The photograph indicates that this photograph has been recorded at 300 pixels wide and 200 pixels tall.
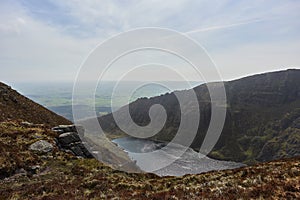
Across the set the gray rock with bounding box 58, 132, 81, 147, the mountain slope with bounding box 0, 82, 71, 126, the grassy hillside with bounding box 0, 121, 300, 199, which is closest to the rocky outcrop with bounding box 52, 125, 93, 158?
the gray rock with bounding box 58, 132, 81, 147

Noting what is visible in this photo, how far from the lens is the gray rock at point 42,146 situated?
25987mm

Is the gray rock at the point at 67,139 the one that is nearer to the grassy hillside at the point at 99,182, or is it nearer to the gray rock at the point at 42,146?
the gray rock at the point at 42,146

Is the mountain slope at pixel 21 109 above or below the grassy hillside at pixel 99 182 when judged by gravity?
above

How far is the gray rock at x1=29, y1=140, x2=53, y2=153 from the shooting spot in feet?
85.3

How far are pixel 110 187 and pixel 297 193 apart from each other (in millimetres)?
12953

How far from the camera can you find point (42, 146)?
26.7 m

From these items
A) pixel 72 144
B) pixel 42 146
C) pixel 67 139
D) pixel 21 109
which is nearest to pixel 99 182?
pixel 42 146

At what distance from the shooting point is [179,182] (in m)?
19.8

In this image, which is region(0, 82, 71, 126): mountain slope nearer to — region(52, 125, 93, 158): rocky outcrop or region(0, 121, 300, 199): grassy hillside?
region(52, 125, 93, 158): rocky outcrop

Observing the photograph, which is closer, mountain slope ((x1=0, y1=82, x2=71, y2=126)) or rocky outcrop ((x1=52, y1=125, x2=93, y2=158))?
rocky outcrop ((x1=52, y1=125, x2=93, y2=158))

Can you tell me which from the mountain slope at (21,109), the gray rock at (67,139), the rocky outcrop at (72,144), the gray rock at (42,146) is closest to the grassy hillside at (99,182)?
the gray rock at (42,146)

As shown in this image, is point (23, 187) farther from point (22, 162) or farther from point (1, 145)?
point (1, 145)

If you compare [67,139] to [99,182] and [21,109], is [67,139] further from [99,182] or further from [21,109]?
[21,109]

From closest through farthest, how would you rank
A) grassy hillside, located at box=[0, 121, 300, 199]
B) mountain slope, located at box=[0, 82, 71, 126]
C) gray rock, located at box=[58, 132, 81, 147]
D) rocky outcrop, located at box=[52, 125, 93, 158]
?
grassy hillside, located at box=[0, 121, 300, 199], rocky outcrop, located at box=[52, 125, 93, 158], gray rock, located at box=[58, 132, 81, 147], mountain slope, located at box=[0, 82, 71, 126]
